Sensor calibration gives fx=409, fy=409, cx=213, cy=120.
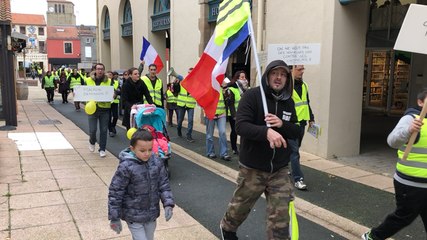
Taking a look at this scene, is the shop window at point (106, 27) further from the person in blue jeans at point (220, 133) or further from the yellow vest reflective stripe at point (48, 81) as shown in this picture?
the person in blue jeans at point (220, 133)

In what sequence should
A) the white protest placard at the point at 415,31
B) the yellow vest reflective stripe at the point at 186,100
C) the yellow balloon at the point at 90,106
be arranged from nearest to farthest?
the white protest placard at the point at 415,31, the yellow balloon at the point at 90,106, the yellow vest reflective stripe at the point at 186,100

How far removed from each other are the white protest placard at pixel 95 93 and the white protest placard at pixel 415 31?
616 cm

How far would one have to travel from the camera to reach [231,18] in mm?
4121

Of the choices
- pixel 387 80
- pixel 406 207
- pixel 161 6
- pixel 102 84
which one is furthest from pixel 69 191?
pixel 387 80

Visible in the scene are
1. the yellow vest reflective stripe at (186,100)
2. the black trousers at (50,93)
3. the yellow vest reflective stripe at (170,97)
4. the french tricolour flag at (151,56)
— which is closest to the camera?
the french tricolour flag at (151,56)

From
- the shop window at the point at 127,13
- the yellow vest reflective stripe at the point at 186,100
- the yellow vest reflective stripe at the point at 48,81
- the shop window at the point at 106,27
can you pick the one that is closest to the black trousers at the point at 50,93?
the yellow vest reflective stripe at the point at 48,81

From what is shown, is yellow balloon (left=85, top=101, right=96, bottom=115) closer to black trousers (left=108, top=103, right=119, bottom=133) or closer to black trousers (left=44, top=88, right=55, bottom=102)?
black trousers (left=108, top=103, right=119, bottom=133)

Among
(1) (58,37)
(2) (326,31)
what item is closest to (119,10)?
(2) (326,31)

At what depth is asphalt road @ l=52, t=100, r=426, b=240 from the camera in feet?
15.9

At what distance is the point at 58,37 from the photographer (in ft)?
265

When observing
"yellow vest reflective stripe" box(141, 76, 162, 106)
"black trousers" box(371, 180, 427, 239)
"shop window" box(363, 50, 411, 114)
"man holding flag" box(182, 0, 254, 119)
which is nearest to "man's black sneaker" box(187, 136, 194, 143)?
"yellow vest reflective stripe" box(141, 76, 162, 106)

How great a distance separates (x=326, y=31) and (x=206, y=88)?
184 inches

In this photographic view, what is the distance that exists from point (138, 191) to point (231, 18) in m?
1.95

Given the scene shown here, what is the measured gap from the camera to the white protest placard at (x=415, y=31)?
3.57 metres
